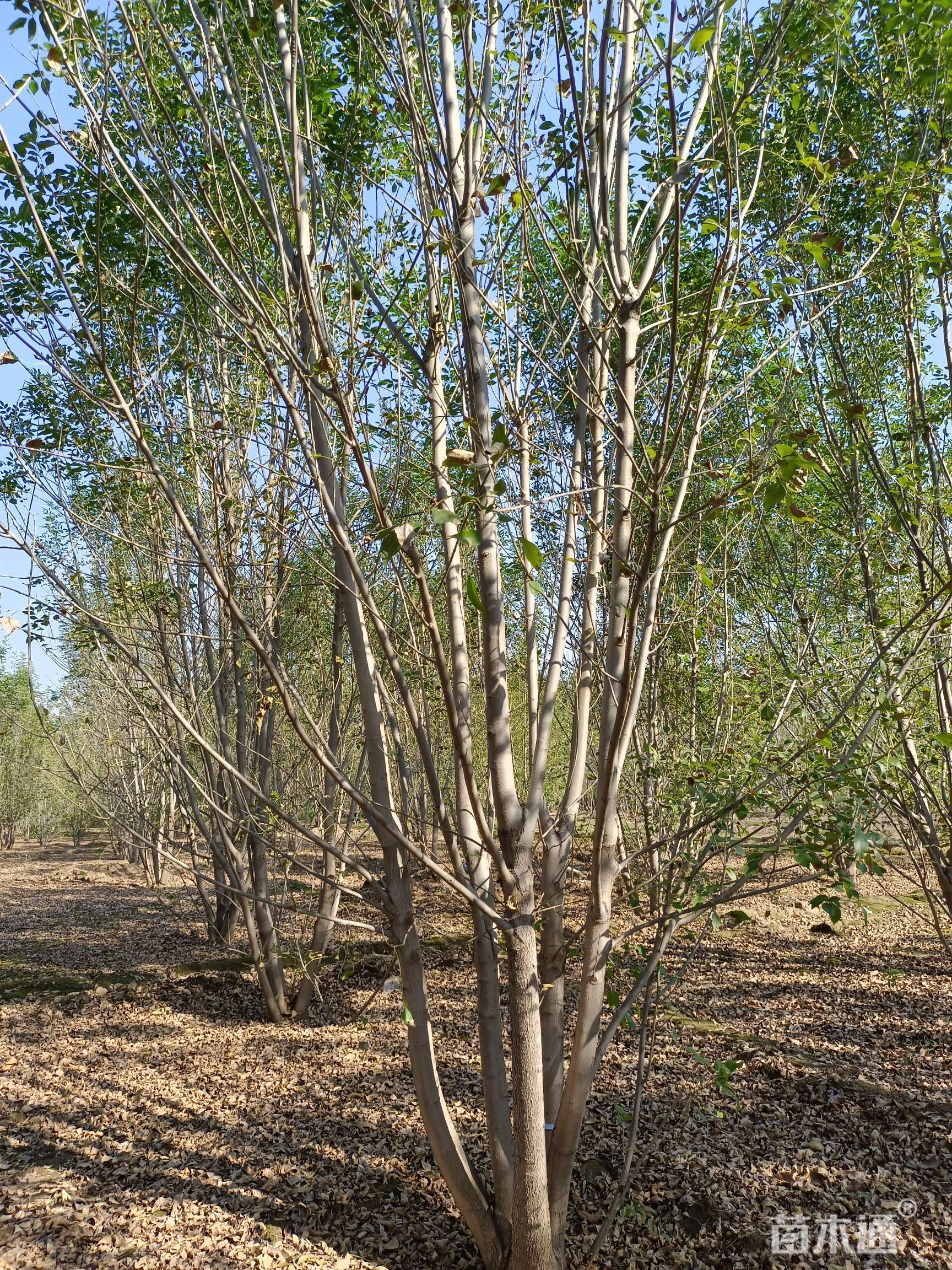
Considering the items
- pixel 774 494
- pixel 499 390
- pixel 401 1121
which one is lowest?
pixel 401 1121

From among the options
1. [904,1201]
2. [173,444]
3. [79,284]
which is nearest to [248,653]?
[173,444]

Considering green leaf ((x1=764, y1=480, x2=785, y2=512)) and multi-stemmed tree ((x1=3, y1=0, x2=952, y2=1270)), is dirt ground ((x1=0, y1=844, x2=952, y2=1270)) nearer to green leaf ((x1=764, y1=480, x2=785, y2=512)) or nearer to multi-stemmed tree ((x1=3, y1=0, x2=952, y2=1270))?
multi-stemmed tree ((x1=3, y1=0, x2=952, y2=1270))

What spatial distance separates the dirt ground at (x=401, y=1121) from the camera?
3172mm

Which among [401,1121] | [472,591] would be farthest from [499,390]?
[401,1121]

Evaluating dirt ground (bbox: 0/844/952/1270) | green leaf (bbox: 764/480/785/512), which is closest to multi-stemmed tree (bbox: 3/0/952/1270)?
green leaf (bbox: 764/480/785/512)

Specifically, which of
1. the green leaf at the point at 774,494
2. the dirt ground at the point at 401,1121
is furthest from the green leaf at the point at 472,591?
the dirt ground at the point at 401,1121

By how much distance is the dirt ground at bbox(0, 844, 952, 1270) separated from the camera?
3.17 meters

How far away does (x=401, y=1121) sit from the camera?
4211 millimetres

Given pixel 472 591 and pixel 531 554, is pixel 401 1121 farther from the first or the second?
pixel 531 554

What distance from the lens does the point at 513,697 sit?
31.7 ft

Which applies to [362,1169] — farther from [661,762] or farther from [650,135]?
[650,135]

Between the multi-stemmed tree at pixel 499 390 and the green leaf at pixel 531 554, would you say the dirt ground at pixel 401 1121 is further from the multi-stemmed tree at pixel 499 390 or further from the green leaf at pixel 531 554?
the green leaf at pixel 531 554

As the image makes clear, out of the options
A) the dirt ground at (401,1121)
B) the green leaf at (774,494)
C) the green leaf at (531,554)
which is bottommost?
the dirt ground at (401,1121)

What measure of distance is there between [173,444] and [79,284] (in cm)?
126
